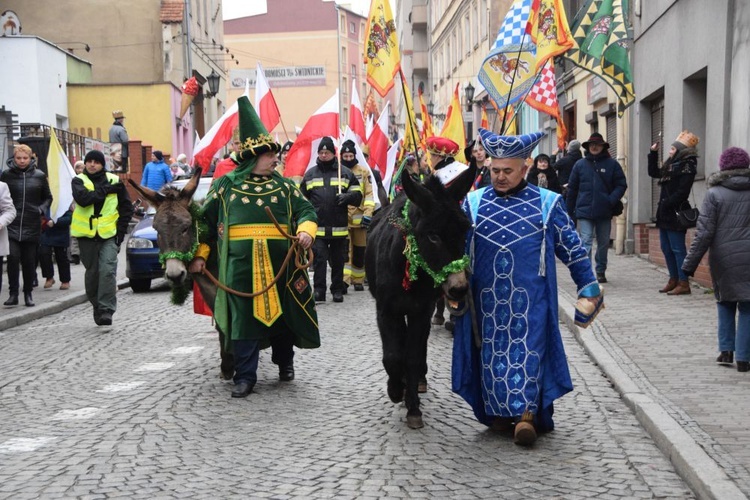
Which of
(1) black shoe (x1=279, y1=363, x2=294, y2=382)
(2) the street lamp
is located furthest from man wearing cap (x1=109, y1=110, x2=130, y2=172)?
(1) black shoe (x1=279, y1=363, x2=294, y2=382)

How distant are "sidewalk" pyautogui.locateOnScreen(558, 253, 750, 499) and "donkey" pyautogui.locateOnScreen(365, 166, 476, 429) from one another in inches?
59.2

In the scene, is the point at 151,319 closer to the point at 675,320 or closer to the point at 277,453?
the point at 675,320

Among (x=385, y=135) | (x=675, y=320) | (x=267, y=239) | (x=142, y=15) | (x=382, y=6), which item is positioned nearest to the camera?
(x=267, y=239)

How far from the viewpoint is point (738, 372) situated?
835 centimetres

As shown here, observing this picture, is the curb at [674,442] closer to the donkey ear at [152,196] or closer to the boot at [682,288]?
the donkey ear at [152,196]

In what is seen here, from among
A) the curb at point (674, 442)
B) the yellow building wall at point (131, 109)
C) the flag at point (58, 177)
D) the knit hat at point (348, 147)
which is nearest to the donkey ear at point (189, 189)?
the curb at point (674, 442)

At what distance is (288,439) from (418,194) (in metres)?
1.67

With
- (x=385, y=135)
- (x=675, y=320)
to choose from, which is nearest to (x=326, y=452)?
(x=675, y=320)

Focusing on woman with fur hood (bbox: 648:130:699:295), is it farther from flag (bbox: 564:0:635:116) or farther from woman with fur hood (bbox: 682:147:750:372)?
woman with fur hood (bbox: 682:147:750:372)

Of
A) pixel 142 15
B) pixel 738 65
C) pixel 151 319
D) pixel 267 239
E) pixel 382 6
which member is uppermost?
pixel 142 15

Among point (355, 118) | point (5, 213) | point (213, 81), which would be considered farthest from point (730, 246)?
point (213, 81)

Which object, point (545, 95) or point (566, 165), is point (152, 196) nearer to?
point (545, 95)

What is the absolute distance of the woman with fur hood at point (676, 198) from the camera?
1323 cm

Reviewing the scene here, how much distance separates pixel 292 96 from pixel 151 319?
80.7 meters
